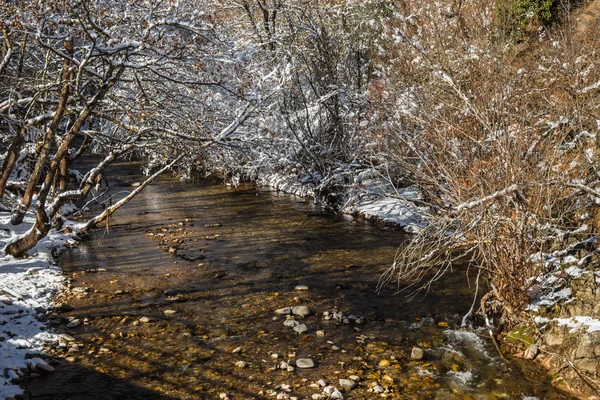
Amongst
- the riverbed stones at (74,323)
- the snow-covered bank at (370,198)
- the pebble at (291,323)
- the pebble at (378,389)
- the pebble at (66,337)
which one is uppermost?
the snow-covered bank at (370,198)

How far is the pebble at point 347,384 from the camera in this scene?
6.11m

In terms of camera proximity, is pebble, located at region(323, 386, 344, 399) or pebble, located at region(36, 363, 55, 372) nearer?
pebble, located at region(323, 386, 344, 399)

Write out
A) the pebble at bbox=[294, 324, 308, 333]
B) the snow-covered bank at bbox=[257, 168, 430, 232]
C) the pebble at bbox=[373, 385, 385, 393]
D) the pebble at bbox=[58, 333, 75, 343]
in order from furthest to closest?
the snow-covered bank at bbox=[257, 168, 430, 232] → the pebble at bbox=[294, 324, 308, 333] → the pebble at bbox=[58, 333, 75, 343] → the pebble at bbox=[373, 385, 385, 393]

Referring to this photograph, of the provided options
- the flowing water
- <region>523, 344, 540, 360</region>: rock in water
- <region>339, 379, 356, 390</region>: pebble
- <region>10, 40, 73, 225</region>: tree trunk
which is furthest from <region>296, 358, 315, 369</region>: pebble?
<region>10, 40, 73, 225</region>: tree trunk

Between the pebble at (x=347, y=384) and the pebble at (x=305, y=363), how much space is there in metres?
0.55

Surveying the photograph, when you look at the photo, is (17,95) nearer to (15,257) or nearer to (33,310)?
(15,257)

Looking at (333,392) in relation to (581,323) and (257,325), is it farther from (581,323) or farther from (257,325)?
(581,323)

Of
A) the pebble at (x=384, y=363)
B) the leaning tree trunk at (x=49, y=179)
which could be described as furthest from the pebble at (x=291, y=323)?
the leaning tree trunk at (x=49, y=179)

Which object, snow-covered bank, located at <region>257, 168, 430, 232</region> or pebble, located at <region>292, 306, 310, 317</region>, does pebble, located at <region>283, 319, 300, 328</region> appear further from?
snow-covered bank, located at <region>257, 168, 430, 232</region>

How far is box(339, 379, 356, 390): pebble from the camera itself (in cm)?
611

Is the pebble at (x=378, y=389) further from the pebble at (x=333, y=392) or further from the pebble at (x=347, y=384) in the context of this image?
the pebble at (x=333, y=392)

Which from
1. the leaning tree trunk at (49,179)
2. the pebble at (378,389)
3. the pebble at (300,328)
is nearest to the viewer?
the pebble at (378,389)

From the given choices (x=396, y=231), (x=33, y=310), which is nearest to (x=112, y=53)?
(x=33, y=310)

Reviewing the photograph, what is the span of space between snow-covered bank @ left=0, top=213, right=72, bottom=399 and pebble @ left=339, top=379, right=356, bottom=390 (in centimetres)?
375
